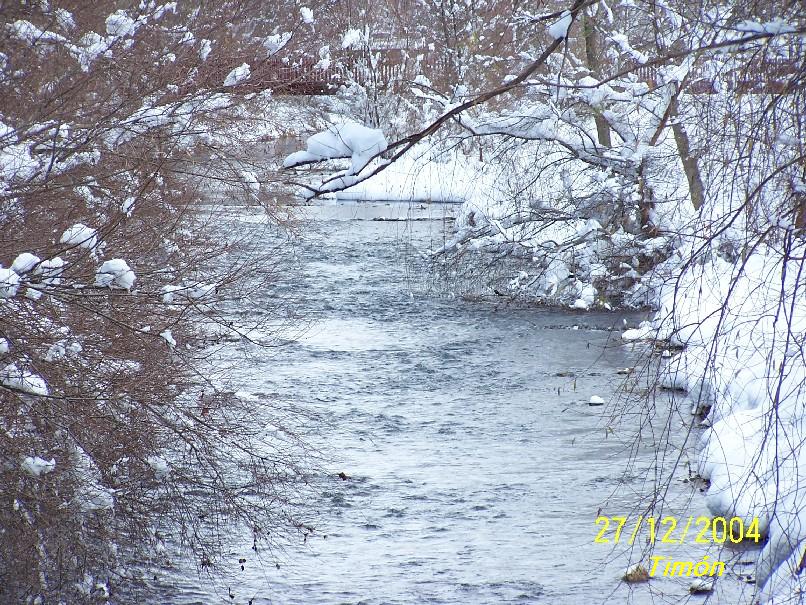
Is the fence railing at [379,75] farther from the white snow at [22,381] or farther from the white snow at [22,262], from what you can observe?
the white snow at [22,381]

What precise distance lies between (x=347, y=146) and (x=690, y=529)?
15.7 feet

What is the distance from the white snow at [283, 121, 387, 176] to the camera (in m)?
3.50

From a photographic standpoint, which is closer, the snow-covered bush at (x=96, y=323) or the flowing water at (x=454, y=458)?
the snow-covered bush at (x=96, y=323)

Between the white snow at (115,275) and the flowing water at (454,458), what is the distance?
222 centimetres

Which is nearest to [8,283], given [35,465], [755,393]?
[35,465]

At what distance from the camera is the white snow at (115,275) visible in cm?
430

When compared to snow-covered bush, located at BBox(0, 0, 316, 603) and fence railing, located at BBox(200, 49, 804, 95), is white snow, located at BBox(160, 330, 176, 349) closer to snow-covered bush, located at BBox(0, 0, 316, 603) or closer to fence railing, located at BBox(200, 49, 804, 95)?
snow-covered bush, located at BBox(0, 0, 316, 603)

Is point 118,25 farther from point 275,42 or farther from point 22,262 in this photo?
point 22,262

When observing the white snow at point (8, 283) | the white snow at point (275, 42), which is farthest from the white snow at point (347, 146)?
the white snow at point (275, 42)

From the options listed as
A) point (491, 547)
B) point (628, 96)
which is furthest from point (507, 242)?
point (491, 547)

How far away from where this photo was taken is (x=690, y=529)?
7.22m

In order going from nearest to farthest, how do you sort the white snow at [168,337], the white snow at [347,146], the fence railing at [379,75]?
1. the fence railing at [379,75]
2. the white snow at [347,146]
3. the white snow at [168,337]

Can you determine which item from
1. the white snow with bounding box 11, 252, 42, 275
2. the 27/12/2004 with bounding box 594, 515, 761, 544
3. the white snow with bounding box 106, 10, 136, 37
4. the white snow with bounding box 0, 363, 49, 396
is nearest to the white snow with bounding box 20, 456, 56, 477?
the white snow with bounding box 0, 363, 49, 396

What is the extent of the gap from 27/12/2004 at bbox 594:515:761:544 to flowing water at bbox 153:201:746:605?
109 millimetres
